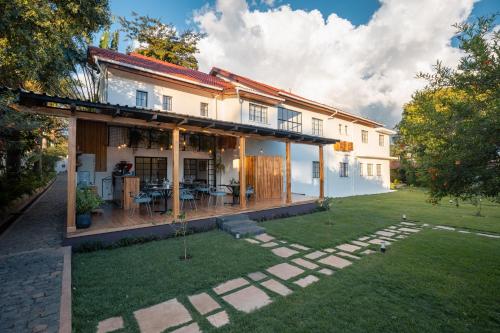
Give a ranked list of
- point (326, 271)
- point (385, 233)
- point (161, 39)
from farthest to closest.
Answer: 1. point (161, 39)
2. point (385, 233)
3. point (326, 271)

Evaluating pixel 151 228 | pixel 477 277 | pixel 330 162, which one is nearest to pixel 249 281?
pixel 151 228

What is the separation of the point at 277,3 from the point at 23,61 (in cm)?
1387

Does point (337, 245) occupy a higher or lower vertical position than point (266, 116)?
lower

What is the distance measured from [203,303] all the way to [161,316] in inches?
22.5

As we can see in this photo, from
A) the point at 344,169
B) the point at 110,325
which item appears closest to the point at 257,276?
the point at 110,325

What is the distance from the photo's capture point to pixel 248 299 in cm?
344

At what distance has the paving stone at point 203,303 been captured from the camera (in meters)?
3.16

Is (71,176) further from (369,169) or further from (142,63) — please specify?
(369,169)

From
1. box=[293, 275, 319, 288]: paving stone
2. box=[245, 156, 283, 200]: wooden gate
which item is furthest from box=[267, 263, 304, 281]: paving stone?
box=[245, 156, 283, 200]: wooden gate

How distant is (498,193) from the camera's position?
270cm

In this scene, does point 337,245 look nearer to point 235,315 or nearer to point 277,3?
point 235,315

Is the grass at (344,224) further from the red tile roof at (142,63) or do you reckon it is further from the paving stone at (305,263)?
the red tile roof at (142,63)

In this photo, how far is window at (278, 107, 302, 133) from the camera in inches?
576

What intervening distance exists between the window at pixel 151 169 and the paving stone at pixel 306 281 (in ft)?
29.6
